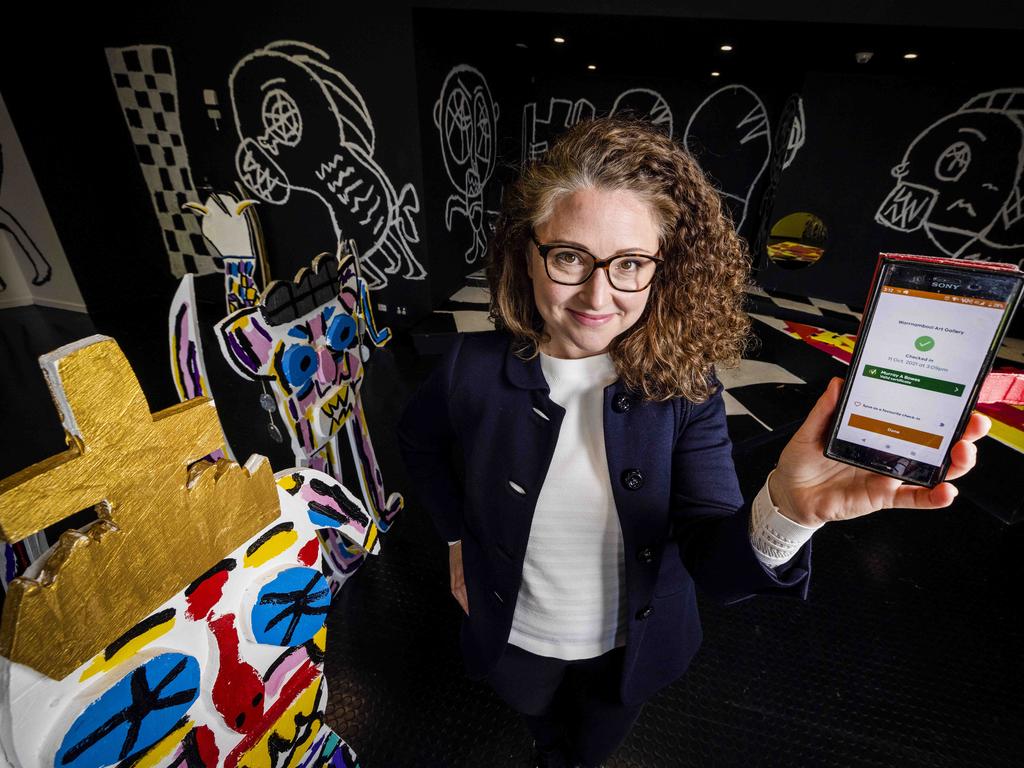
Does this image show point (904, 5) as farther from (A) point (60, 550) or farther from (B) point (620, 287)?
(A) point (60, 550)

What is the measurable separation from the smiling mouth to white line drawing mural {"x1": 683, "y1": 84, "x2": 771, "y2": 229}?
3.61 meters

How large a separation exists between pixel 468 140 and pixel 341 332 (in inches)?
102

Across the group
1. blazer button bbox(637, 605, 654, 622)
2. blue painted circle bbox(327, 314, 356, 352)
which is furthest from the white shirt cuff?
blue painted circle bbox(327, 314, 356, 352)

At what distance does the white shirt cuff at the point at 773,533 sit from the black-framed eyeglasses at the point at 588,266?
308 mm

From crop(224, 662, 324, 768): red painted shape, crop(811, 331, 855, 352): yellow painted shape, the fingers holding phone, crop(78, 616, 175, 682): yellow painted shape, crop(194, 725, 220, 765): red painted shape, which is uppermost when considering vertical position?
crop(78, 616, 175, 682): yellow painted shape

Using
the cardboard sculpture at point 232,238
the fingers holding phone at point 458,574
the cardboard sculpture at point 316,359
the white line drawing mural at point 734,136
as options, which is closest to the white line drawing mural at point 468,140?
the cardboard sculpture at point 232,238

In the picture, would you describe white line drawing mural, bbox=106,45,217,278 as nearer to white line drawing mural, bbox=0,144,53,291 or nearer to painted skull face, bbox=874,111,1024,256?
white line drawing mural, bbox=0,144,53,291

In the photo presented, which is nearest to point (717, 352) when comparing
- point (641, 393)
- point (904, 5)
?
point (641, 393)

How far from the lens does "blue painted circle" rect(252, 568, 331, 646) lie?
0.58 metres

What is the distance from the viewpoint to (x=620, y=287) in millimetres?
672

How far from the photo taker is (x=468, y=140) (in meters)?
3.54

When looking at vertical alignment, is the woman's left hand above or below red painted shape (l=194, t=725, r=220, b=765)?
above

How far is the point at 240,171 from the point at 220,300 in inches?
45.0

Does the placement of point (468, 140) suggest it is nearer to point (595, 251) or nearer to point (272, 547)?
point (595, 251)
